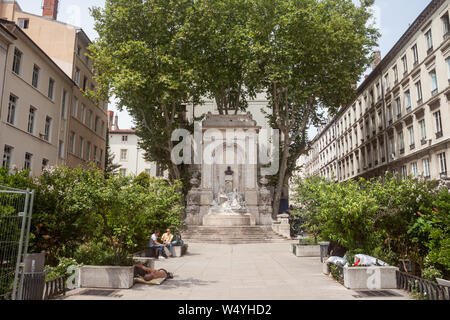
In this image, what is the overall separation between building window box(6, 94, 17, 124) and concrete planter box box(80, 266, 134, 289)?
1690cm

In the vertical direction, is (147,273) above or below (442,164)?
below

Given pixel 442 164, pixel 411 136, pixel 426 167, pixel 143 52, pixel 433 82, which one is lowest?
pixel 442 164

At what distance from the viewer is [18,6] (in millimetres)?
27719

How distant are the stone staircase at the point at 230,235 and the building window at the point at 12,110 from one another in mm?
13121

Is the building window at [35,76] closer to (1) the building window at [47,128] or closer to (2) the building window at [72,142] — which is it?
(1) the building window at [47,128]

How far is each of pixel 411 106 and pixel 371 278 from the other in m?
26.7

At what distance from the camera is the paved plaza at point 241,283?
763 centimetres

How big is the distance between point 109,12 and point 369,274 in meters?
27.0

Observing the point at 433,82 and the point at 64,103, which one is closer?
the point at 433,82

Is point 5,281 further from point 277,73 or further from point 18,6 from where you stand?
point 18,6

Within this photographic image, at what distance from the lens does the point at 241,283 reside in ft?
30.2

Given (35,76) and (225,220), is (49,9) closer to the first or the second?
(35,76)

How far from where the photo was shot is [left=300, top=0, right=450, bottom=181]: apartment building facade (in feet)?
83.0

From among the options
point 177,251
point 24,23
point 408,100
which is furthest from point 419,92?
point 24,23
